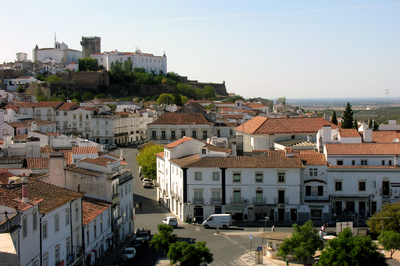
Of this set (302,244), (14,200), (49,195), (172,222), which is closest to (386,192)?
(302,244)

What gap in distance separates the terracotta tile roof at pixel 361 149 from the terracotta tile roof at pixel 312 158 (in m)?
0.89

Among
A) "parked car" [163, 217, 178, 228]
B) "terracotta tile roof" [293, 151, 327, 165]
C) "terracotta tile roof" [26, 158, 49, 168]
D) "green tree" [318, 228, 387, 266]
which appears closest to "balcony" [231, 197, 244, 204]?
"parked car" [163, 217, 178, 228]

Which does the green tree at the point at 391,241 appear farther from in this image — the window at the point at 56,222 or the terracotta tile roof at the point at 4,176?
the terracotta tile roof at the point at 4,176

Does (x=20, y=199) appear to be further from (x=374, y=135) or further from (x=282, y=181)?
(x=374, y=135)

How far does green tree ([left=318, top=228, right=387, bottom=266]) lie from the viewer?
80.9 ft

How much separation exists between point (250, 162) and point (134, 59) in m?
116

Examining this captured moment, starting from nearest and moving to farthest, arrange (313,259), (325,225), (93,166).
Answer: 1. (313,259)
2. (93,166)
3. (325,225)

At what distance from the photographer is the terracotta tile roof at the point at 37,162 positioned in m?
35.8

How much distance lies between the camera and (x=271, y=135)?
5297 cm

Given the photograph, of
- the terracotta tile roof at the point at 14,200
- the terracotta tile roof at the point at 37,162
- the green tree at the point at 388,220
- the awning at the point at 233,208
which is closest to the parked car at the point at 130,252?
the terracotta tile roof at the point at 37,162

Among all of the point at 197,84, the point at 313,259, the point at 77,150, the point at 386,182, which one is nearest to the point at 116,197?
the point at 77,150

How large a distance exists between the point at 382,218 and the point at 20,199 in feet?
69.4

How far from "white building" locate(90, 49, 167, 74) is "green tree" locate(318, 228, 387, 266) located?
129859 mm

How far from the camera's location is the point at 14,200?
1998cm
